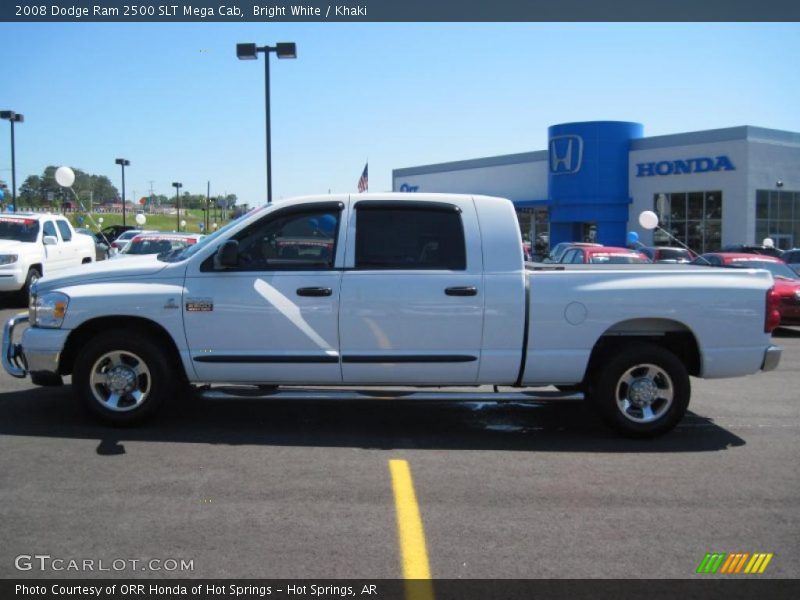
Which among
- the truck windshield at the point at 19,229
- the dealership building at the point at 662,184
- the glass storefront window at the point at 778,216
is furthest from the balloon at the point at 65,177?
the glass storefront window at the point at 778,216

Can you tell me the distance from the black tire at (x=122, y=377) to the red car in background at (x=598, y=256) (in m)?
10.6

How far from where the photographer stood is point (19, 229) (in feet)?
51.1

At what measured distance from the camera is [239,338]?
19.7ft

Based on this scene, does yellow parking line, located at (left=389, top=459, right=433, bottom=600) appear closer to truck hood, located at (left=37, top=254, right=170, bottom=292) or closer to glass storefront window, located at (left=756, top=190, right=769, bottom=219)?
truck hood, located at (left=37, top=254, right=170, bottom=292)

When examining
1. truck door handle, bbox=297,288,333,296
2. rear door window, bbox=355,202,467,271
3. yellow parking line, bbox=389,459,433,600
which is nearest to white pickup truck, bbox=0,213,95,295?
truck door handle, bbox=297,288,333,296

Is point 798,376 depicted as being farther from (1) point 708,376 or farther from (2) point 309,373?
(2) point 309,373

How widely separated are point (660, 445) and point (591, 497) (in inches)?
61.4

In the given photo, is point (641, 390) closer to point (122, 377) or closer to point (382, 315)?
point (382, 315)

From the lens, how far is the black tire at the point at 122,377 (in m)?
6.03

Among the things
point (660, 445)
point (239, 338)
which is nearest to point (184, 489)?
point (239, 338)

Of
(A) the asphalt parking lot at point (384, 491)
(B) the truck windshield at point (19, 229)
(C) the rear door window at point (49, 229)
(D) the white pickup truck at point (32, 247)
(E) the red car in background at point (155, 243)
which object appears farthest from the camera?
(C) the rear door window at point (49, 229)

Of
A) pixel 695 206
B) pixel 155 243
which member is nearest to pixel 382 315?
pixel 155 243
